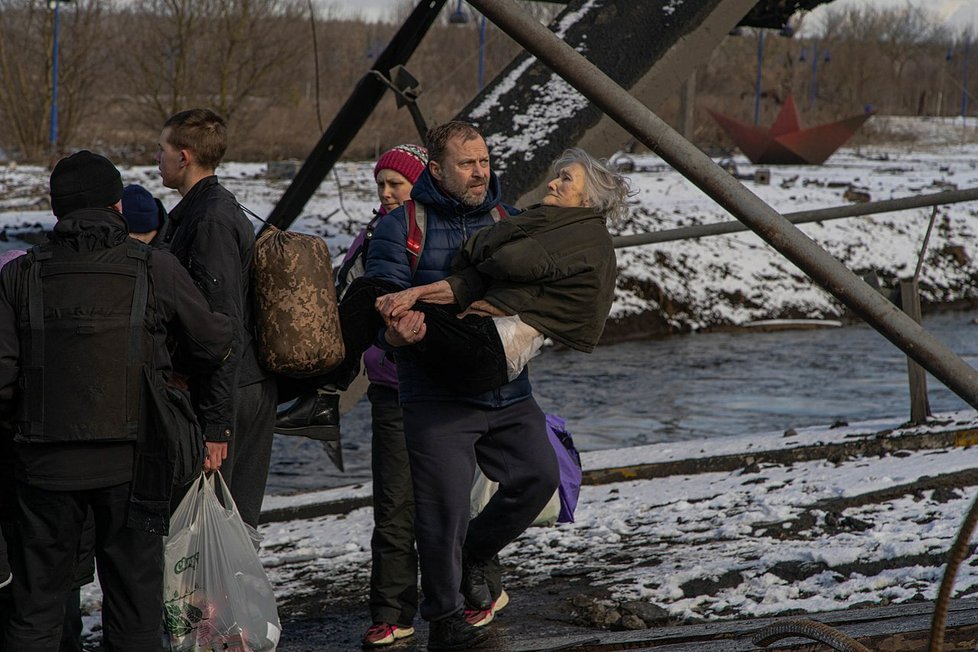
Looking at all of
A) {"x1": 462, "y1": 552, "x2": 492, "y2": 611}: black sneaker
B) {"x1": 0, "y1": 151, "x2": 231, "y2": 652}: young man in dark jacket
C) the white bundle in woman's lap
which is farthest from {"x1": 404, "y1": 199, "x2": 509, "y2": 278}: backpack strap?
{"x1": 462, "y1": 552, "x2": 492, "y2": 611}: black sneaker

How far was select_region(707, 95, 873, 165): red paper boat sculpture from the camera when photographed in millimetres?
30562

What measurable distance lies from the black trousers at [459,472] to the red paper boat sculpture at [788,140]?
88.9 feet

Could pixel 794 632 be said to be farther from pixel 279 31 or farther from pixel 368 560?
pixel 279 31

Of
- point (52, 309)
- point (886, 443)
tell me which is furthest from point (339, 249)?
point (52, 309)

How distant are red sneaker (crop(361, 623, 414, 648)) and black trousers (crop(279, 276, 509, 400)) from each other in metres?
0.88

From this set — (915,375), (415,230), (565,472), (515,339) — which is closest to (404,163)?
(415,230)

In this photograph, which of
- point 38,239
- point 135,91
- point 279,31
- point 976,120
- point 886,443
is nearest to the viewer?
point 886,443

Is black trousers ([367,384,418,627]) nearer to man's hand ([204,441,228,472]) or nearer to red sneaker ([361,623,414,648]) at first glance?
red sneaker ([361,623,414,648])

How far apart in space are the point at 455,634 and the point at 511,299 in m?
1.09

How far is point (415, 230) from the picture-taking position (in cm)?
373

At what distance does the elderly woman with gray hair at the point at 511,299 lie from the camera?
3.56m

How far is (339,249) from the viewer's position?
1759 cm

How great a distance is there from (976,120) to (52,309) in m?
71.5

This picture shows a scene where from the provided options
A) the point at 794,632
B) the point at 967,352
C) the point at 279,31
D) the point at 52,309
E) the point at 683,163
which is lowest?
the point at 967,352
